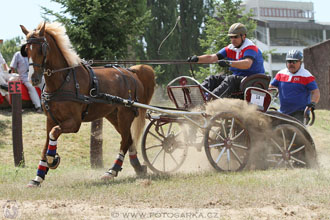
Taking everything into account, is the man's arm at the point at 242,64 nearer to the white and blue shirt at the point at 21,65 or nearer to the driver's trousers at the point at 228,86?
the driver's trousers at the point at 228,86

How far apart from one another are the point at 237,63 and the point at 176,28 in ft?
76.8

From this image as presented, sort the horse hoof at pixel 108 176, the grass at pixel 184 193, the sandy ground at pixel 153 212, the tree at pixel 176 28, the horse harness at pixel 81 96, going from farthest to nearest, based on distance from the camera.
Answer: the tree at pixel 176 28
the horse hoof at pixel 108 176
the horse harness at pixel 81 96
the grass at pixel 184 193
the sandy ground at pixel 153 212

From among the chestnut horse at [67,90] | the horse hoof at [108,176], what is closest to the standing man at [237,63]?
the chestnut horse at [67,90]

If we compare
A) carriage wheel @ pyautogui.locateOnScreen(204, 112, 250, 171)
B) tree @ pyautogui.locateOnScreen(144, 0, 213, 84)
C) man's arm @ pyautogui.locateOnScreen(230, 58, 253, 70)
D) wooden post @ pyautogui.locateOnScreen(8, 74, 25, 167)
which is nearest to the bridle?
carriage wheel @ pyautogui.locateOnScreen(204, 112, 250, 171)

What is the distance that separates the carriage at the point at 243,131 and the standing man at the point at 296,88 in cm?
73

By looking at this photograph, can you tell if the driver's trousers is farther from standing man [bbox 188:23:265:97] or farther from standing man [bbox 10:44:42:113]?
standing man [bbox 10:44:42:113]

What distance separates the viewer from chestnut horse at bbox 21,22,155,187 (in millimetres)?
6848

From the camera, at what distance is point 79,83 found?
24.0 feet

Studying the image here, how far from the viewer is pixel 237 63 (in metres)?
7.96

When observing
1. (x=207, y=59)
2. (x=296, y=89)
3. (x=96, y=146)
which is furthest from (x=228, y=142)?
(x=96, y=146)

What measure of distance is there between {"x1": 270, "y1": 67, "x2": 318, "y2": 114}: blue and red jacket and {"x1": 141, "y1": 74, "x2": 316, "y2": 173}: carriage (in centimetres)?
72

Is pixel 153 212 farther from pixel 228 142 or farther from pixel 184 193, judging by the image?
pixel 228 142

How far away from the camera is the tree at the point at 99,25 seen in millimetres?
10836

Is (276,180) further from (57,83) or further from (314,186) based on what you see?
(57,83)
